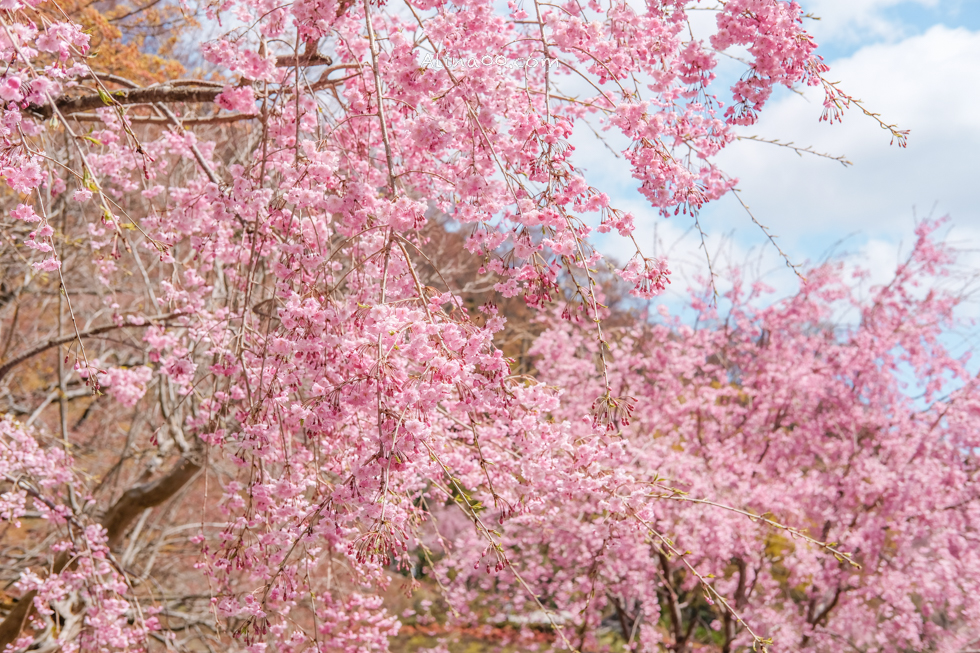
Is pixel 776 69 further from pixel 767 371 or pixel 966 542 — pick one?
pixel 966 542

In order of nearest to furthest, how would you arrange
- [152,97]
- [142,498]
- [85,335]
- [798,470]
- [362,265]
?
[362,265], [152,97], [85,335], [142,498], [798,470]

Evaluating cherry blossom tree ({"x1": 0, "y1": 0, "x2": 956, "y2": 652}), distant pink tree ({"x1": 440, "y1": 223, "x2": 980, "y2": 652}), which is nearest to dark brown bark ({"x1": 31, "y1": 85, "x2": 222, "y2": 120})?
cherry blossom tree ({"x1": 0, "y1": 0, "x2": 956, "y2": 652})

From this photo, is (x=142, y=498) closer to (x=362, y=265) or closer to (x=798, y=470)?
(x=362, y=265)

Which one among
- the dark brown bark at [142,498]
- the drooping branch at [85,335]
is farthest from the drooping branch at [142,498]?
the drooping branch at [85,335]

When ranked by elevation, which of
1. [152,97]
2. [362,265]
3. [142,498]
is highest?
[152,97]

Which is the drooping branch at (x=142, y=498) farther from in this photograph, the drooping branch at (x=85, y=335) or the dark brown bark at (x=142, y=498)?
the drooping branch at (x=85, y=335)

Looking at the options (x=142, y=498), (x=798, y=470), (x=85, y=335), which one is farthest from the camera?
(x=798, y=470)

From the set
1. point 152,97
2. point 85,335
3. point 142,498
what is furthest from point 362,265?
point 142,498

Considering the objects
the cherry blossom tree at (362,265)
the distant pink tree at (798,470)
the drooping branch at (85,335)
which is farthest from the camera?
the distant pink tree at (798,470)

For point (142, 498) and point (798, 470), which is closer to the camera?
point (142, 498)

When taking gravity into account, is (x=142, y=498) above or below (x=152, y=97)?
below

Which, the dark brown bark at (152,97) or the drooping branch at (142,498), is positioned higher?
the dark brown bark at (152,97)

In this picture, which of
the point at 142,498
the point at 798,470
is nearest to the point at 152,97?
the point at 142,498

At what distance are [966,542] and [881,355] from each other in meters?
2.05
